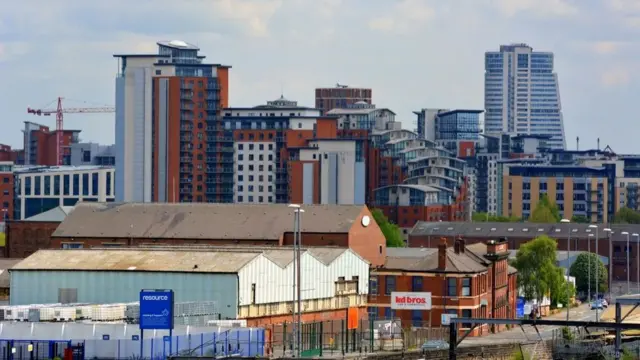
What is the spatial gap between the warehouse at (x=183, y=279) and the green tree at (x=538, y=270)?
36.0 m

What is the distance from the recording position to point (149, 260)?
333 ft

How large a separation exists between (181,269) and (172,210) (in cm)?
3271

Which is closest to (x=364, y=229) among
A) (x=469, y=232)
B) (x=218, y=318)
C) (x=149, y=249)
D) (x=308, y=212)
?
(x=308, y=212)

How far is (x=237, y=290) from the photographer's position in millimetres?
96688

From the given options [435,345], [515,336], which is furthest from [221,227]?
[435,345]

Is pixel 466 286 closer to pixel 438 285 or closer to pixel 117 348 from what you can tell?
pixel 438 285

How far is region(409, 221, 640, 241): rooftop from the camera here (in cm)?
19175

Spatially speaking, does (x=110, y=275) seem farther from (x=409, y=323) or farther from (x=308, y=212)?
(x=308, y=212)

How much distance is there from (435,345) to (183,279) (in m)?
15.1

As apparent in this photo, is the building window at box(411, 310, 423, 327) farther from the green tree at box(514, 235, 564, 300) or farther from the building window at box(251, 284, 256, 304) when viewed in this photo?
the green tree at box(514, 235, 564, 300)

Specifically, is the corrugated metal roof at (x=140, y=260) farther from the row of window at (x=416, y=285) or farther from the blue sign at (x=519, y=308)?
the blue sign at (x=519, y=308)

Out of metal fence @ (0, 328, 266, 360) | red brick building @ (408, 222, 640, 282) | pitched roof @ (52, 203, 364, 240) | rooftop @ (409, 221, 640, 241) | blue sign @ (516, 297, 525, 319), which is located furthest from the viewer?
rooftop @ (409, 221, 640, 241)

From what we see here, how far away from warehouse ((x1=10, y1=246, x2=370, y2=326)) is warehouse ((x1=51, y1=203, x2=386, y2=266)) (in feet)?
64.4

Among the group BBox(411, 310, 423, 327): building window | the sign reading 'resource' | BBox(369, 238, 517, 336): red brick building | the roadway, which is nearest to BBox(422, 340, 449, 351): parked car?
the roadway
